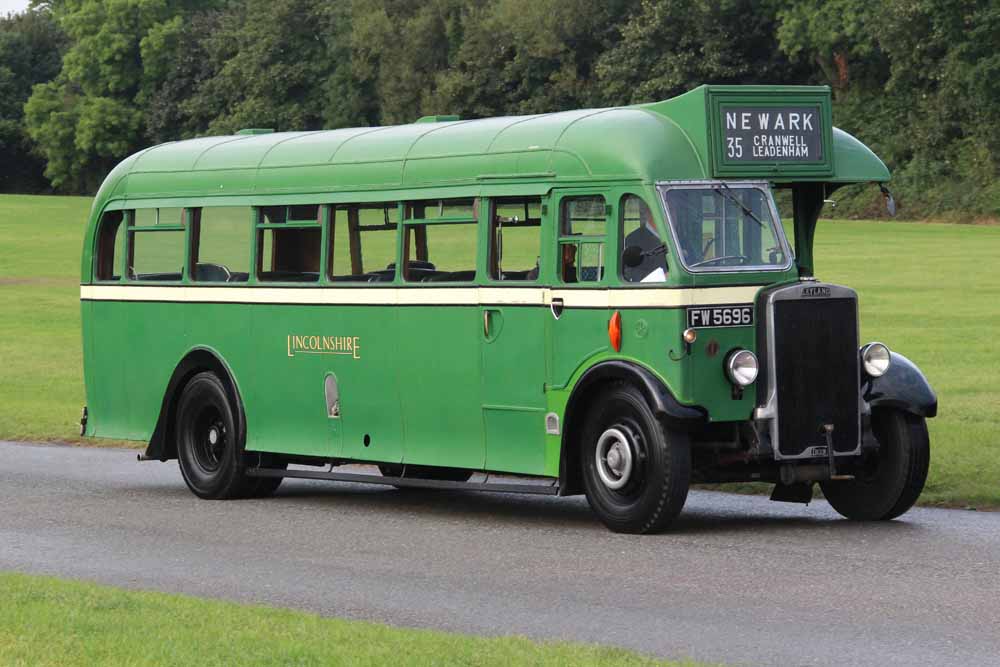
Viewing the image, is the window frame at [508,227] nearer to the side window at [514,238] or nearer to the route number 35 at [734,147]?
the side window at [514,238]

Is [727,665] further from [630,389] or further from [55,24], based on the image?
[55,24]

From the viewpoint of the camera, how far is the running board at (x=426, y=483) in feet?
41.8

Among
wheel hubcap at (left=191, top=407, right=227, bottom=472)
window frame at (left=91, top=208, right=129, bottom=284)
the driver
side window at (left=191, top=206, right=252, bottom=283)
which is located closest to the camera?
the driver

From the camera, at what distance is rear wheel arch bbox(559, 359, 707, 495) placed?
1188cm

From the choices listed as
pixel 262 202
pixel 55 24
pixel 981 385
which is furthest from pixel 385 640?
pixel 55 24

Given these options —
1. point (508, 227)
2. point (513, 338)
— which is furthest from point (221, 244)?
point (513, 338)

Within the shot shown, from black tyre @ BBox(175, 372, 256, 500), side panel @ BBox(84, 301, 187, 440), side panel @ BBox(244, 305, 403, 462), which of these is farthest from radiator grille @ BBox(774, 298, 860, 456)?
side panel @ BBox(84, 301, 187, 440)

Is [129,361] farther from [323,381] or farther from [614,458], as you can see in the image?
[614,458]

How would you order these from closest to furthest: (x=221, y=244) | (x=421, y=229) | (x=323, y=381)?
1. (x=421, y=229)
2. (x=323, y=381)
3. (x=221, y=244)

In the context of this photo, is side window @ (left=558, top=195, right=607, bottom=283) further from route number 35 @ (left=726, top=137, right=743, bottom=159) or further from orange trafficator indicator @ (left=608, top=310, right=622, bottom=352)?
route number 35 @ (left=726, top=137, right=743, bottom=159)

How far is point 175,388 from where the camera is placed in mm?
16203

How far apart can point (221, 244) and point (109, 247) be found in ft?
5.45

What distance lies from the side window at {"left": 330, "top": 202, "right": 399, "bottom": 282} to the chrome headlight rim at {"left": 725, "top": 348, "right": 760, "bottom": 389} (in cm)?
325

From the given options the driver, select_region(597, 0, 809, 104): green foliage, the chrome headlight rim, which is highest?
select_region(597, 0, 809, 104): green foliage
